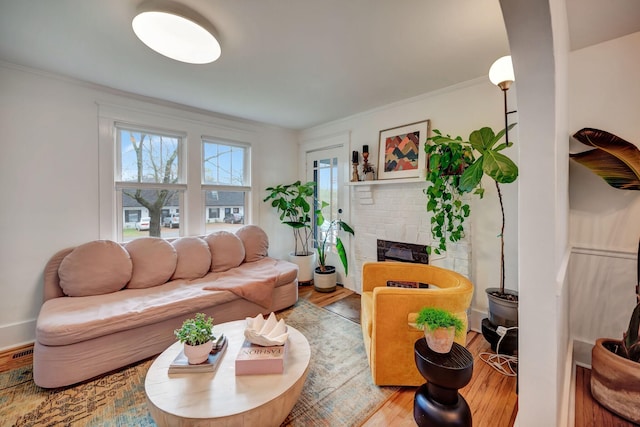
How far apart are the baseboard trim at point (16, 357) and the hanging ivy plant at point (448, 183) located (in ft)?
11.8

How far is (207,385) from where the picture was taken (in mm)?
1290

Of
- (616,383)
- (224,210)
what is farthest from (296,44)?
(616,383)

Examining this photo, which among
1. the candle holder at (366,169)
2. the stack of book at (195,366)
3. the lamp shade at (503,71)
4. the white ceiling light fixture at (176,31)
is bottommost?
the stack of book at (195,366)

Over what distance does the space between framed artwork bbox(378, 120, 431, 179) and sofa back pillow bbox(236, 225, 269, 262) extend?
5.96ft

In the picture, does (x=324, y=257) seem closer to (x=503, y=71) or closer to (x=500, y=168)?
(x=500, y=168)

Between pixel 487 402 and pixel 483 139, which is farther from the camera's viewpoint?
pixel 483 139

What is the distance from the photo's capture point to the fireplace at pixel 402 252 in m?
2.85

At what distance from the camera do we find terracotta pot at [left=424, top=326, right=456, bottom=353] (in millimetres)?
1369

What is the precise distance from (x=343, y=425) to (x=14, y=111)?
358cm

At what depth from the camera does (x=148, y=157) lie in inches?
118

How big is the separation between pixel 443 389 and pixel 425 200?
1.90 metres

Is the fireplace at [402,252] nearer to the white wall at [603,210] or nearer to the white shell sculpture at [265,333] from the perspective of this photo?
the white wall at [603,210]

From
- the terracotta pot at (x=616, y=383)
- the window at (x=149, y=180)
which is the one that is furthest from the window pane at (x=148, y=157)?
the terracotta pot at (x=616, y=383)

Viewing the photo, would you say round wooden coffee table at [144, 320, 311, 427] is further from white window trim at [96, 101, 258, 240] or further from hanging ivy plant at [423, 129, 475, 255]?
white window trim at [96, 101, 258, 240]
